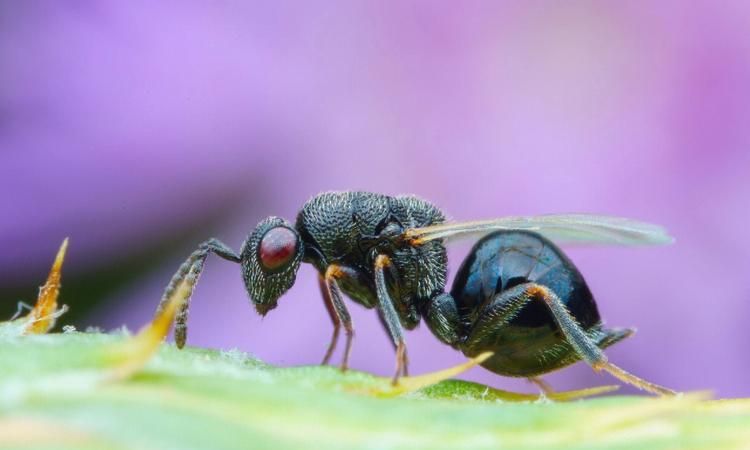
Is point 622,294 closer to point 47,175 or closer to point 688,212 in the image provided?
point 688,212

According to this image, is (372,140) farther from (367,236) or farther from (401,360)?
(401,360)

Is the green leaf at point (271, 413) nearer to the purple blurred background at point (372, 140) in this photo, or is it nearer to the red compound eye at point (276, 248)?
the red compound eye at point (276, 248)

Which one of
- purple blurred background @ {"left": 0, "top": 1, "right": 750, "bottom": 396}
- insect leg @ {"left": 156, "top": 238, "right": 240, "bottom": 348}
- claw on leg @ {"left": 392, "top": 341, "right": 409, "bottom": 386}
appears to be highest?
purple blurred background @ {"left": 0, "top": 1, "right": 750, "bottom": 396}

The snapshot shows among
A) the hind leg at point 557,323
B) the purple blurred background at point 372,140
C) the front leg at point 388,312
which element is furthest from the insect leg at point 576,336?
the purple blurred background at point 372,140

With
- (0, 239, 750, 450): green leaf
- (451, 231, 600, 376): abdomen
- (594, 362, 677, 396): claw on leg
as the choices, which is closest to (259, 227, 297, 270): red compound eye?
(451, 231, 600, 376): abdomen

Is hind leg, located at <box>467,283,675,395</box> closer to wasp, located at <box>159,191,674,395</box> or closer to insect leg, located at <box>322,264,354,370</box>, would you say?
wasp, located at <box>159,191,674,395</box>

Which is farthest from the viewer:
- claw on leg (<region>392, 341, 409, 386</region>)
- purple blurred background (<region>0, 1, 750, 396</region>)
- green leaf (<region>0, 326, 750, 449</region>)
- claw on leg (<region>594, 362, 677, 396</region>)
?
purple blurred background (<region>0, 1, 750, 396</region>)

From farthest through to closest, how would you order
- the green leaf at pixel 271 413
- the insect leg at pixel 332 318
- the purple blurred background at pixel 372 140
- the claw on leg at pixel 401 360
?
the purple blurred background at pixel 372 140 < the insect leg at pixel 332 318 < the claw on leg at pixel 401 360 < the green leaf at pixel 271 413

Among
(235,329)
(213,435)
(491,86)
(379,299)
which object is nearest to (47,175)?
(235,329)
